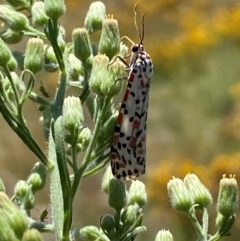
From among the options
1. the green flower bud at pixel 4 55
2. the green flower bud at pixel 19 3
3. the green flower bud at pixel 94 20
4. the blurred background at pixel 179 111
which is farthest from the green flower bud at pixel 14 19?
the blurred background at pixel 179 111

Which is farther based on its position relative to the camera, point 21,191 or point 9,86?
point 21,191

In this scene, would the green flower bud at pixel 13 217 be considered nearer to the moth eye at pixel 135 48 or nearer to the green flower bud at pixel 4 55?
the green flower bud at pixel 4 55

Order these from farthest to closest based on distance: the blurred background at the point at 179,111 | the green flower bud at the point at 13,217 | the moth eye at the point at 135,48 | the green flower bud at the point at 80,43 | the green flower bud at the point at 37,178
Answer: the blurred background at the point at 179,111 < the green flower bud at the point at 37,178 < the moth eye at the point at 135,48 < the green flower bud at the point at 80,43 < the green flower bud at the point at 13,217

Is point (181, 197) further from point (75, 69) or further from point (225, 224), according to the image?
point (75, 69)

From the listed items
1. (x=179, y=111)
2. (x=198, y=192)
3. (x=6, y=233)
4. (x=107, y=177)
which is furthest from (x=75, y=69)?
(x=179, y=111)

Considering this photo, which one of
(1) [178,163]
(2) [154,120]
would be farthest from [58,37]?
(2) [154,120]

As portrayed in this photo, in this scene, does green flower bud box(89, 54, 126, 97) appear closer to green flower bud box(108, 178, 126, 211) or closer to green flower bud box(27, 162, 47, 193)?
green flower bud box(108, 178, 126, 211)

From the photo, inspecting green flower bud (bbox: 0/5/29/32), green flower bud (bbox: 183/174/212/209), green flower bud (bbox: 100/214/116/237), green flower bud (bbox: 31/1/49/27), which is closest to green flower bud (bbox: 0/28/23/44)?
green flower bud (bbox: 0/5/29/32)

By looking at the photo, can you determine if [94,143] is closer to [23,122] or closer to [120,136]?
[120,136]
